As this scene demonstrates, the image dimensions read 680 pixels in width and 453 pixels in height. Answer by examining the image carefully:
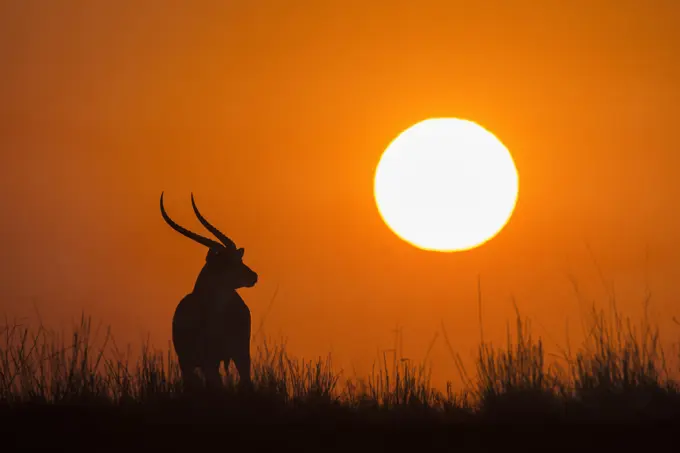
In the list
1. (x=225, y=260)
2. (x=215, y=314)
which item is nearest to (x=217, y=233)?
(x=225, y=260)

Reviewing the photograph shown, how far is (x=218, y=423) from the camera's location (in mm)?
6848

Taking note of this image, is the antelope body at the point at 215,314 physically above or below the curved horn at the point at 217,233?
below

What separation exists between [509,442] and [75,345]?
3.29 metres

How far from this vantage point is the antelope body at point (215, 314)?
9.67 metres

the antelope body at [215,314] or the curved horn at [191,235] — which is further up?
the curved horn at [191,235]

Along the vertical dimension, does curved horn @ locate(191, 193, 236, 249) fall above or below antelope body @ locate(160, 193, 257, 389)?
above

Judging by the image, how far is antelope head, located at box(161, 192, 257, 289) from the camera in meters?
10.1

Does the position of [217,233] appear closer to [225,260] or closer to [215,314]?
[225,260]

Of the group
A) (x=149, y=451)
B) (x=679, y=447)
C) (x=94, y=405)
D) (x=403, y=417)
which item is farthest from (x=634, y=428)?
(x=94, y=405)

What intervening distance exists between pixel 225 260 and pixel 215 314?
0.55 meters

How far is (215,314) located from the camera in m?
9.91

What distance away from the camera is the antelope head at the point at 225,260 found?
33.3 ft

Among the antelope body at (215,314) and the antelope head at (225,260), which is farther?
the antelope head at (225,260)

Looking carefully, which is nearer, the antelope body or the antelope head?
the antelope body
